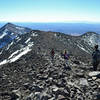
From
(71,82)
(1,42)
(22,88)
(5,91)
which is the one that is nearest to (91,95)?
(71,82)

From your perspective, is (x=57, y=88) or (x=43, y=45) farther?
(x=43, y=45)

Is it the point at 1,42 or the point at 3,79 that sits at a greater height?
the point at 3,79

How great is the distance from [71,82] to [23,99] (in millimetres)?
3949

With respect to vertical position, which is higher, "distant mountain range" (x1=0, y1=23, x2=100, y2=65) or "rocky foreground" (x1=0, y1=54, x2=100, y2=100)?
"rocky foreground" (x1=0, y1=54, x2=100, y2=100)

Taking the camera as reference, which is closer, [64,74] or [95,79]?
[95,79]

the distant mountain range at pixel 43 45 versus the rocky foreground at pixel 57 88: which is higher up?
the rocky foreground at pixel 57 88

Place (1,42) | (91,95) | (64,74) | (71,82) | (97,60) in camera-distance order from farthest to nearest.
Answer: (1,42) < (97,60) < (64,74) < (71,82) < (91,95)

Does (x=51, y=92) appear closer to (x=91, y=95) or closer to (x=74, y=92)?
(x=74, y=92)

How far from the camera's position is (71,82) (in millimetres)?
15414

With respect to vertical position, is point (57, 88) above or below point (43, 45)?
above

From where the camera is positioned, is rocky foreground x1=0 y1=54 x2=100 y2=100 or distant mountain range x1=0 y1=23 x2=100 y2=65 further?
distant mountain range x1=0 y1=23 x2=100 y2=65

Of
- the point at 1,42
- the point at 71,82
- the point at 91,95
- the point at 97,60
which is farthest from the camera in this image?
the point at 1,42

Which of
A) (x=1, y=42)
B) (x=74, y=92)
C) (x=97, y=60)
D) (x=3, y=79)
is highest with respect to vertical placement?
(x=97, y=60)

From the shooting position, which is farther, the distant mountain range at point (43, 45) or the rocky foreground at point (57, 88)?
the distant mountain range at point (43, 45)
